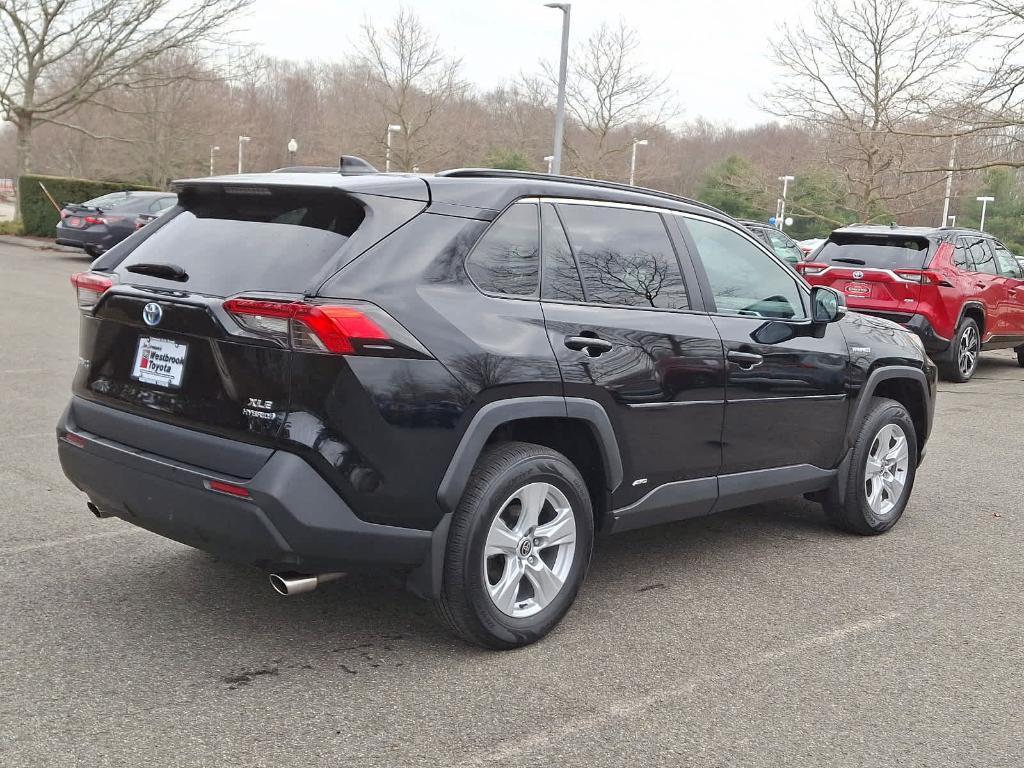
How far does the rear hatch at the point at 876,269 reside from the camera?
11.7m

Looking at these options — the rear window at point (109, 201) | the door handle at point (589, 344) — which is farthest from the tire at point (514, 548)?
the rear window at point (109, 201)

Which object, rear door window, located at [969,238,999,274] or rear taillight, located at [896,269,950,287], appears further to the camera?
rear door window, located at [969,238,999,274]

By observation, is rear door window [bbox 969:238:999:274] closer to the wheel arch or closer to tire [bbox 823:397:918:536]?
the wheel arch

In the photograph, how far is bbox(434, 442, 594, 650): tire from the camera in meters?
3.66

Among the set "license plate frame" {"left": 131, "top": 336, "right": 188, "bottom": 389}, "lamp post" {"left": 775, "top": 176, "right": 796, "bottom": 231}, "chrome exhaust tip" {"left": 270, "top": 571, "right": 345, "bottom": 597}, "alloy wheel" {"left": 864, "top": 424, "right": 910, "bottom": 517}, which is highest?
"lamp post" {"left": 775, "top": 176, "right": 796, "bottom": 231}

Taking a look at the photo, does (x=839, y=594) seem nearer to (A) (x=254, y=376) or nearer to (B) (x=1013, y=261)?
(A) (x=254, y=376)

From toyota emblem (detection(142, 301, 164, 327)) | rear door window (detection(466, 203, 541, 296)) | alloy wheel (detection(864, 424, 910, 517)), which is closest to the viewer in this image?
toyota emblem (detection(142, 301, 164, 327))

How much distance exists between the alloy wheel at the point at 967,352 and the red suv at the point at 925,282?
0.04ft

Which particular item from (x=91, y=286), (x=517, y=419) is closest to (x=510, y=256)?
(x=517, y=419)

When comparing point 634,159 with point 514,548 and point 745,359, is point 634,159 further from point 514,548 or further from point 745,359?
point 514,548

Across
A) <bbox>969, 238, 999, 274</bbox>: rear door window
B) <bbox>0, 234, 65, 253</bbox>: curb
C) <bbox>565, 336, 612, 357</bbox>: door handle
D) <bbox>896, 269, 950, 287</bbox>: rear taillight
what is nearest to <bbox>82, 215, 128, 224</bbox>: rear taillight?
<bbox>0, 234, 65, 253</bbox>: curb

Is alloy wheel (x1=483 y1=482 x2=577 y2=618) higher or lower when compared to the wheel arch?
lower

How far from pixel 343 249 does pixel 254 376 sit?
0.51 meters

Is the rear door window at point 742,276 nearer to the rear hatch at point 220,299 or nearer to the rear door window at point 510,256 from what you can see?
the rear door window at point 510,256
